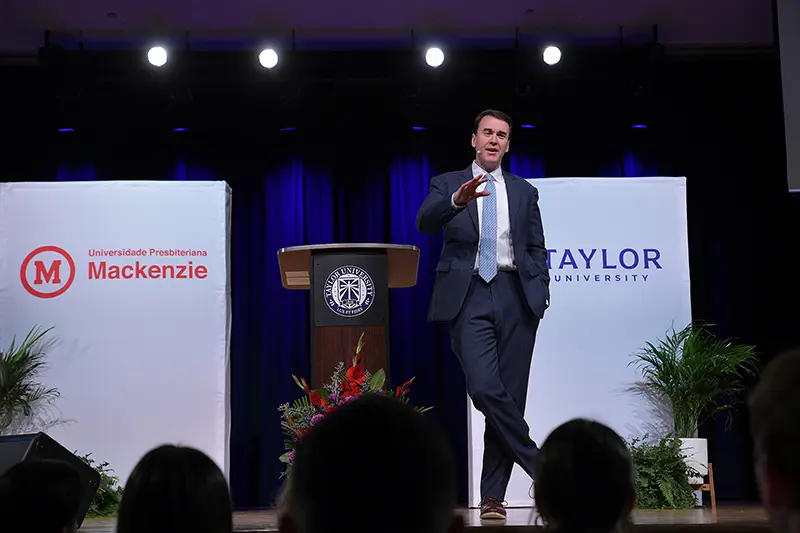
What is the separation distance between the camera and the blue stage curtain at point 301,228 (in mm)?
7238

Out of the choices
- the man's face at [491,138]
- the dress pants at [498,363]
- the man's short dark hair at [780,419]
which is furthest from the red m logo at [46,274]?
the man's short dark hair at [780,419]

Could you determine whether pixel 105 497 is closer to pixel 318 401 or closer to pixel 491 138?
pixel 318 401

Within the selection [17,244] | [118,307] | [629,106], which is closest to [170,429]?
[118,307]

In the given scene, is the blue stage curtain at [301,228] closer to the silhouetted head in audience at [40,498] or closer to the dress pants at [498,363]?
the dress pants at [498,363]

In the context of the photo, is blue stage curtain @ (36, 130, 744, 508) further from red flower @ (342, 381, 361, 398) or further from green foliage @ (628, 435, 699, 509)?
red flower @ (342, 381, 361, 398)

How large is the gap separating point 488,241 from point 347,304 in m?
0.72

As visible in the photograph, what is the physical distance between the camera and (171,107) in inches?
280

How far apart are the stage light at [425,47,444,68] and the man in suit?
2.55 meters

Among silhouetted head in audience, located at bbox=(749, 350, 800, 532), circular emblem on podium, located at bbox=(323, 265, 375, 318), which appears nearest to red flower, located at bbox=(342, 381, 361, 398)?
circular emblem on podium, located at bbox=(323, 265, 375, 318)

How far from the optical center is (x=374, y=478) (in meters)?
0.87

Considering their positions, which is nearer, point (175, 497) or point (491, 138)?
point (175, 497)

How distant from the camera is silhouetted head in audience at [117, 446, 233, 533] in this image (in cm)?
117

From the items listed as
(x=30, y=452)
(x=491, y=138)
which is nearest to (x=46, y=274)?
(x=30, y=452)

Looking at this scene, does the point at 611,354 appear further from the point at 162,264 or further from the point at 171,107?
the point at 171,107
